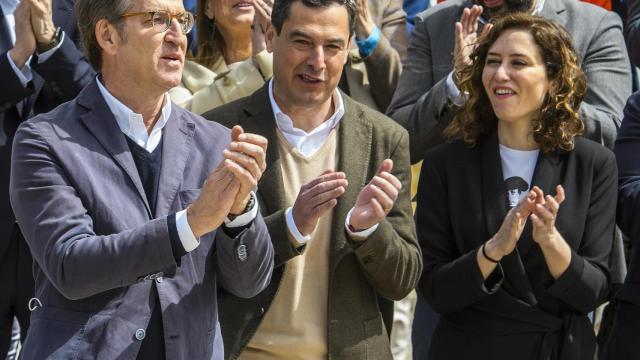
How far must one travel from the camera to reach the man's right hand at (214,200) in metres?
3.24

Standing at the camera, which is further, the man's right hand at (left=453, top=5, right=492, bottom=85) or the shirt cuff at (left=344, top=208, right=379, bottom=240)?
the man's right hand at (left=453, top=5, right=492, bottom=85)

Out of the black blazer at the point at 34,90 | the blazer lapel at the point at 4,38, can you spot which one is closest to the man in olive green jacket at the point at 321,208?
the black blazer at the point at 34,90

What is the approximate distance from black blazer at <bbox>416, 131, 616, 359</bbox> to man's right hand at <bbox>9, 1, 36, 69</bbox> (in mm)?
2080

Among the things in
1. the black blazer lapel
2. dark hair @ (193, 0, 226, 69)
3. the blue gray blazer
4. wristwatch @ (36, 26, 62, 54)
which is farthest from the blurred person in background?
the blue gray blazer

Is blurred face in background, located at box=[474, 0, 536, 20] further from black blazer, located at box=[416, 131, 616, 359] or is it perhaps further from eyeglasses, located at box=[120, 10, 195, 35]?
eyeglasses, located at box=[120, 10, 195, 35]

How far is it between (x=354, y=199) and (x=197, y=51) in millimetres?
1937

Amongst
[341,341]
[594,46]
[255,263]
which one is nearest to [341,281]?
[341,341]

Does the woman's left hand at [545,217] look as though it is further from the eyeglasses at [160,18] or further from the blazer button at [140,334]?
the blazer button at [140,334]

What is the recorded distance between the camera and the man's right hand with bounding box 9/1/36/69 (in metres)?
5.40

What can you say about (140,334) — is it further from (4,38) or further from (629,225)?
(4,38)

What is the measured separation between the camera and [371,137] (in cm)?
457

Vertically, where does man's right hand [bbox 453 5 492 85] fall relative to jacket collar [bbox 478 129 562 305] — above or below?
above

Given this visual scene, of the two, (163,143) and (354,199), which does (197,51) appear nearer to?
(354,199)

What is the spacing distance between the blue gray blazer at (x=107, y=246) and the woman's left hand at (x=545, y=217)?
135 cm
